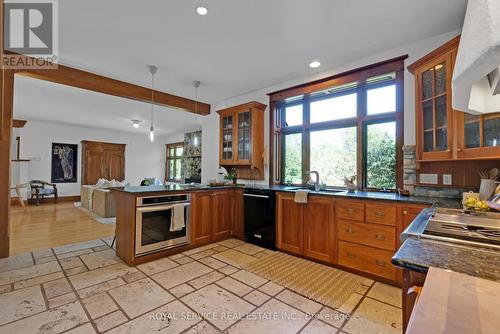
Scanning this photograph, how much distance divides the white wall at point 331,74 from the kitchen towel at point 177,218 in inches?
66.7

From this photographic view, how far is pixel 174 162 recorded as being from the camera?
1002 centimetres

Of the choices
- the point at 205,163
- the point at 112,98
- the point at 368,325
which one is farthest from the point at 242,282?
the point at 112,98

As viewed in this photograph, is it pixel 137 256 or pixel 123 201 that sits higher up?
pixel 123 201

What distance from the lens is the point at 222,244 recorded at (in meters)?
3.62

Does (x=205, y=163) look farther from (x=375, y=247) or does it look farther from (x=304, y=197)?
(x=375, y=247)

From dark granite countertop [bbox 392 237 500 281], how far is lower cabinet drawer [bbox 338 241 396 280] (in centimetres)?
158

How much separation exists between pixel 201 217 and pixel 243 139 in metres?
1.65

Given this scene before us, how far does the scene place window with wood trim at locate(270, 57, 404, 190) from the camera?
296 centimetres

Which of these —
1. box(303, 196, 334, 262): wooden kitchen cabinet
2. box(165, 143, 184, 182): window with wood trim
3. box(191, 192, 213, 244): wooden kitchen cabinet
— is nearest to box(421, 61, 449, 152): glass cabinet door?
box(303, 196, 334, 262): wooden kitchen cabinet

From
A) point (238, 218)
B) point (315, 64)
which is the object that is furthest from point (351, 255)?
point (315, 64)

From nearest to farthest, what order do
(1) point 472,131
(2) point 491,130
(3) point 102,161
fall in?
(2) point 491,130, (1) point 472,131, (3) point 102,161

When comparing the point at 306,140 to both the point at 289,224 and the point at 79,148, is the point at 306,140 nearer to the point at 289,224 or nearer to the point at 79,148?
the point at 289,224

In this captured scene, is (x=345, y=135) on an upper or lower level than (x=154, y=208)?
upper

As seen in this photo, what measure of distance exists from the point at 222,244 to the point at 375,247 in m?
2.18
